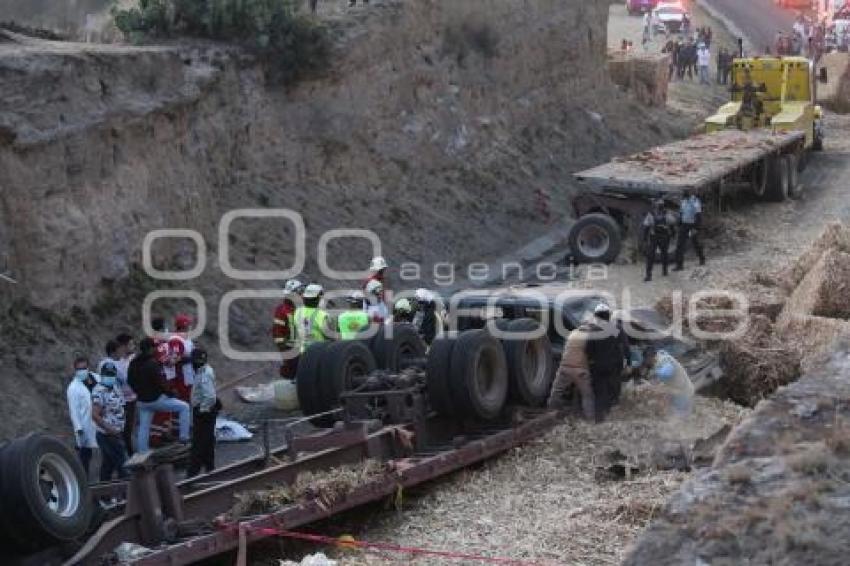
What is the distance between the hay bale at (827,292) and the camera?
16422 millimetres

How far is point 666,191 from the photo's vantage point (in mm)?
22406

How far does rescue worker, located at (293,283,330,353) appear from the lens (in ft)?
47.5

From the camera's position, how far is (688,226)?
21.8 metres

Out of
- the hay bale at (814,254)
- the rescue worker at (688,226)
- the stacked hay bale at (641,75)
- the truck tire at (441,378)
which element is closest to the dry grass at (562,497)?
the truck tire at (441,378)

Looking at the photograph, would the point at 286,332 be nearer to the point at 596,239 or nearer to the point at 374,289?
the point at 374,289

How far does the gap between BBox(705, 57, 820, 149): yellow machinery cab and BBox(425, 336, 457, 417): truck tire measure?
18.1 m

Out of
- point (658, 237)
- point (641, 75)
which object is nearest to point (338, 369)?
point (658, 237)

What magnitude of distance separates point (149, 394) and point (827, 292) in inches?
320

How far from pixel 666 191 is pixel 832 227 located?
3.28 m

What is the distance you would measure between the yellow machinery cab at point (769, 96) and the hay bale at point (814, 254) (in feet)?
33.3

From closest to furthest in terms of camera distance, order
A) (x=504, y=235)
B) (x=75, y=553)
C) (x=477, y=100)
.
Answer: (x=75, y=553), (x=504, y=235), (x=477, y=100)

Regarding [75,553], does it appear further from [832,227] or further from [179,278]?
[832,227]

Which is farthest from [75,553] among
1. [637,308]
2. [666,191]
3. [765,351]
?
[666,191]

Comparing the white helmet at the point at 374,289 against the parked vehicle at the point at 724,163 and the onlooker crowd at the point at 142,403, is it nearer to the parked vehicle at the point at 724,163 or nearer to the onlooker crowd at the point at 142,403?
the onlooker crowd at the point at 142,403
